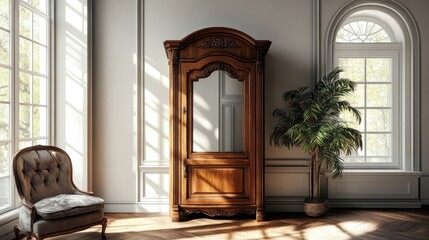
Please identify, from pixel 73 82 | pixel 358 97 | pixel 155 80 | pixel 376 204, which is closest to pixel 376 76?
pixel 358 97

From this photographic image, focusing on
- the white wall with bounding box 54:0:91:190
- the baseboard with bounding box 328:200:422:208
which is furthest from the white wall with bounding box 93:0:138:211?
the baseboard with bounding box 328:200:422:208

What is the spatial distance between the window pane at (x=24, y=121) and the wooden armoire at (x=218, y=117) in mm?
1461

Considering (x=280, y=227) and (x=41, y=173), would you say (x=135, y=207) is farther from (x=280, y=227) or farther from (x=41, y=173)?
(x=280, y=227)

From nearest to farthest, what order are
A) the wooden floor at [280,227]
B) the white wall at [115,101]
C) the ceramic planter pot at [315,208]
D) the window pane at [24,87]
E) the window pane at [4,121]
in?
the window pane at [4,121]
the wooden floor at [280,227]
the window pane at [24,87]
the ceramic planter pot at [315,208]
the white wall at [115,101]

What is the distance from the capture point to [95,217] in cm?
340

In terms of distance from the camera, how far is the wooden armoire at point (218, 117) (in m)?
4.09

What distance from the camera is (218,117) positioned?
161 inches

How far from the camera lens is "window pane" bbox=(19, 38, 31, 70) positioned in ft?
12.5

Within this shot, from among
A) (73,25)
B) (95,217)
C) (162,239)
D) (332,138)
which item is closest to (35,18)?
(73,25)

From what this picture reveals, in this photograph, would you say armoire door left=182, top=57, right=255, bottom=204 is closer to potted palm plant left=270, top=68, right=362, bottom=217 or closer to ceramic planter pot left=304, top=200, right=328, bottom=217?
potted palm plant left=270, top=68, right=362, bottom=217

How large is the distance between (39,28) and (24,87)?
74 centimetres

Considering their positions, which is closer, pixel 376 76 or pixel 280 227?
pixel 280 227

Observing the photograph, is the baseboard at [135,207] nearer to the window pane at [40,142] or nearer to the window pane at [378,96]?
the window pane at [40,142]

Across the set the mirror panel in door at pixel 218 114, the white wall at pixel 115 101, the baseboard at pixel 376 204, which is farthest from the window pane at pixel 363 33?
the white wall at pixel 115 101
